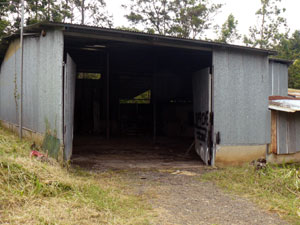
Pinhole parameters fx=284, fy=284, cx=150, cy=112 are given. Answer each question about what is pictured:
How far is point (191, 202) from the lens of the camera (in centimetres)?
478

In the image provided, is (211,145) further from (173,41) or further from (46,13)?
(46,13)

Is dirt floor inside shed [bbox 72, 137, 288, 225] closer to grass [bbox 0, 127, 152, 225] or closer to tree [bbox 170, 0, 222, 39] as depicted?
grass [bbox 0, 127, 152, 225]

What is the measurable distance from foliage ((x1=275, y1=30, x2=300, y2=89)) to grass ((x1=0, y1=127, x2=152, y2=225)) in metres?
21.7

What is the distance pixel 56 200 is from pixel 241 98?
5.53 metres

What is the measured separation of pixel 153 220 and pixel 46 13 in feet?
61.6

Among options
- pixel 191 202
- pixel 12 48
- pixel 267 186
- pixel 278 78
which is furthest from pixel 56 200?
pixel 278 78

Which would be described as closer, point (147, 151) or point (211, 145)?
point (211, 145)

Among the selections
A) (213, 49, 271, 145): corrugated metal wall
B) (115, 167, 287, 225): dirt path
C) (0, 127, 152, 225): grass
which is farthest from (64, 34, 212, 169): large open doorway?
(0, 127, 152, 225): grass

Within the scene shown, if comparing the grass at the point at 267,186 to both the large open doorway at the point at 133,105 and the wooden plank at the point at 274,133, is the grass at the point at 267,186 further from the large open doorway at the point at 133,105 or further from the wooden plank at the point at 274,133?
the large open doorway at the point at 133,105

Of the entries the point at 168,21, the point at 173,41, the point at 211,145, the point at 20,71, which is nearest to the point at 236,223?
the point at 211,145

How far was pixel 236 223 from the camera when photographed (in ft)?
12.9

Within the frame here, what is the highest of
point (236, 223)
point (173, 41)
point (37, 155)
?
point (173, 41)

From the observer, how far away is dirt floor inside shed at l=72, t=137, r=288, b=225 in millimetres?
4133

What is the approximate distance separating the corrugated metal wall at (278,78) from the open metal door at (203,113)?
311cm
